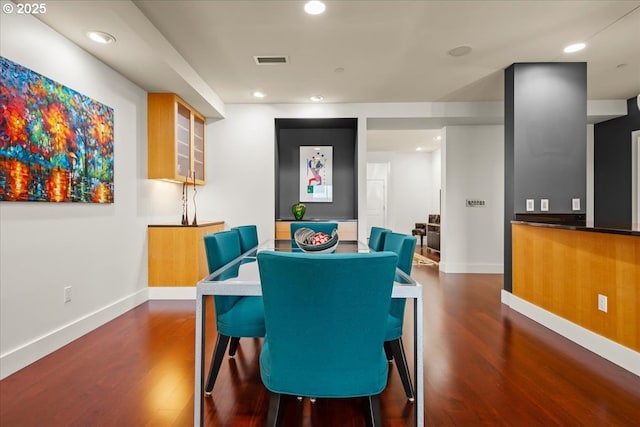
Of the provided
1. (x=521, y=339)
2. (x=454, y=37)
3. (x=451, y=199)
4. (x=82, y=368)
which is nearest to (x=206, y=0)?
(x=454, y=37)

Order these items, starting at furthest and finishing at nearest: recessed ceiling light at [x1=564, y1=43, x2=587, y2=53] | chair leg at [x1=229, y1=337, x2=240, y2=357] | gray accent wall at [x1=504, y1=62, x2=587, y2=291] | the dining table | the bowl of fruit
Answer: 1. gray accent wall at [x1=504, y1=62, x2=587, y2=291]
2. recessed ceiling light at [x1=564, y1=43, x2=587, y2=53]
3. chair leg at [x1=229, y1=337, x2=240, y2=357]
4. the bowl of fruit
5. the dining table

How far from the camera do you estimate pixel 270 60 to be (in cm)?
339

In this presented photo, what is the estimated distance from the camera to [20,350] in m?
2.11

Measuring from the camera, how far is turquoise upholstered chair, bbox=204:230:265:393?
1.69m

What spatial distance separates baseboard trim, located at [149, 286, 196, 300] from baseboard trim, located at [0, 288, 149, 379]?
1.02ft

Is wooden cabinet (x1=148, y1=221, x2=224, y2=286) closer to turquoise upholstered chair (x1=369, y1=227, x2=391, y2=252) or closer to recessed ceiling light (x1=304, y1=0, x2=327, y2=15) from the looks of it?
turquoise upholstered chair (x1=369, y1=227, x2=391, y2=252)

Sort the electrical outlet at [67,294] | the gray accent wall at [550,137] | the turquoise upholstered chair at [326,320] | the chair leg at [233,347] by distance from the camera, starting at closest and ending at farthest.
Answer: the turquoise upholstered chair at [326,320], the chair leg at [233,347], the electrical outlet at [67,294], the gray accent wall at [550,137]

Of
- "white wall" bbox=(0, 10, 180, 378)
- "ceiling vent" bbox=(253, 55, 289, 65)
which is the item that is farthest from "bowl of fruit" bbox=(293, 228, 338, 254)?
"ceiling vent" bbox=(253, 55, 289, 65)

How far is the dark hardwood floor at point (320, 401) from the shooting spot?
1610 millimetres

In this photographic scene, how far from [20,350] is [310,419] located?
2.01 metres

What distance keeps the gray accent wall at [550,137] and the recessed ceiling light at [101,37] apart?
3896 mm

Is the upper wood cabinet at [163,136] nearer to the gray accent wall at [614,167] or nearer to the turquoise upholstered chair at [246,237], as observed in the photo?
the turquoise upholstered chair at [246,237]

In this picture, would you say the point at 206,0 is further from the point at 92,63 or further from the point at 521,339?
the point at 521,339

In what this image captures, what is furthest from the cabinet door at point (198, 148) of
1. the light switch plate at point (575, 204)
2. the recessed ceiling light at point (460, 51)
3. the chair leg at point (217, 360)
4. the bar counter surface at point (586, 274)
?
the light switch plate at point (575, 204)
